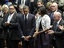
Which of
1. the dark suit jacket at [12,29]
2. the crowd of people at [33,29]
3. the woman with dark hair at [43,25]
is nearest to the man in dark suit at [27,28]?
the crowd of people at [33,29]

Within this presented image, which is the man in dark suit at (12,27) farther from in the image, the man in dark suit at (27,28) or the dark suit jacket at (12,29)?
the man in dark suit at (27,28)

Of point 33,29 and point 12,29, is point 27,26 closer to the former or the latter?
point 33,29

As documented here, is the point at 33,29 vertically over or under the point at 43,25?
under

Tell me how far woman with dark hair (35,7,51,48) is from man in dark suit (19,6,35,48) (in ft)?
0.65

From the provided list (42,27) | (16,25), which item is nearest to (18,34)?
(16,25)

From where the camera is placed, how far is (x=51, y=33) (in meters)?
9.48

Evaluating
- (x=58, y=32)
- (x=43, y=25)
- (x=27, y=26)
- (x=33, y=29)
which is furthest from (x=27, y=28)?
(x=58, y=32)

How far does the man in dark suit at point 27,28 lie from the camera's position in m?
10.2

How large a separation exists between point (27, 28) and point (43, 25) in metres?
0.55

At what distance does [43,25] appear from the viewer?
10016 mm

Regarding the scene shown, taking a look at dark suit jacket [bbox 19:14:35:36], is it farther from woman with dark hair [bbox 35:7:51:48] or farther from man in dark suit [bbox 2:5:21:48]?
man in dark suit [bbox 2:5:21:48]

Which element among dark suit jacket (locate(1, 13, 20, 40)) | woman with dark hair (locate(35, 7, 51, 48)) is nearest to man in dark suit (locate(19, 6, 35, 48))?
woman with dark hair (locate(35, 7, 51, 48))

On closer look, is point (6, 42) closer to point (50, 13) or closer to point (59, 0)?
point (50, 13)

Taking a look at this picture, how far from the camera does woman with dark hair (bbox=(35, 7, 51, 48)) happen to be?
1002 centimetres
